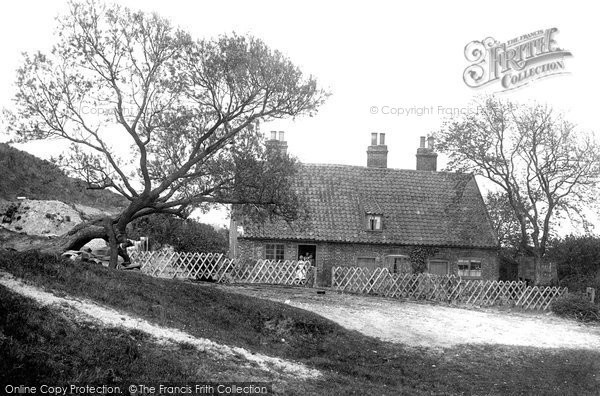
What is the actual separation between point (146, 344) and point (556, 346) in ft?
41.1

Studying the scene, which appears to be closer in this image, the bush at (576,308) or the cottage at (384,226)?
the bush at (576,308)

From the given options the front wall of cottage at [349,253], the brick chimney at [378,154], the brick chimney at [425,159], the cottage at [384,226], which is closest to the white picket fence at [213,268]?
the cottage at [384,226]

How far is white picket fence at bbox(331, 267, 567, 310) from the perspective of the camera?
27844 millimetres

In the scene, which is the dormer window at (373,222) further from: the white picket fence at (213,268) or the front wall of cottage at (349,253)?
the white picket fence at (213,268)

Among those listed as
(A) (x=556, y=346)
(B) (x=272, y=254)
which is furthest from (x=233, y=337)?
(B) (x=272, y=254)

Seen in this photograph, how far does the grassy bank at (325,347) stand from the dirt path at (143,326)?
486mm

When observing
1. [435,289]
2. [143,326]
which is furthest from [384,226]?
[143,326]

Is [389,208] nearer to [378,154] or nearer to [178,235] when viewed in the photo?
[378,154]

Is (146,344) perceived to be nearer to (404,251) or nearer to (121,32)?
(121,32)

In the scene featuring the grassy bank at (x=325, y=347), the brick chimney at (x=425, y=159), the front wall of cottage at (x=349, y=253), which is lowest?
the grassy bank at (x=325, y=347)

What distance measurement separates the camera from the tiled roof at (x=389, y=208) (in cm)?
3253

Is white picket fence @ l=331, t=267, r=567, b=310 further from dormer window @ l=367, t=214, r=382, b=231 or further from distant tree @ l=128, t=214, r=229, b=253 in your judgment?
distant tree @ l=128, t=214, r=229, b=253

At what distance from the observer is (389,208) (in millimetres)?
34594

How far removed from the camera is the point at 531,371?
48.4ft
